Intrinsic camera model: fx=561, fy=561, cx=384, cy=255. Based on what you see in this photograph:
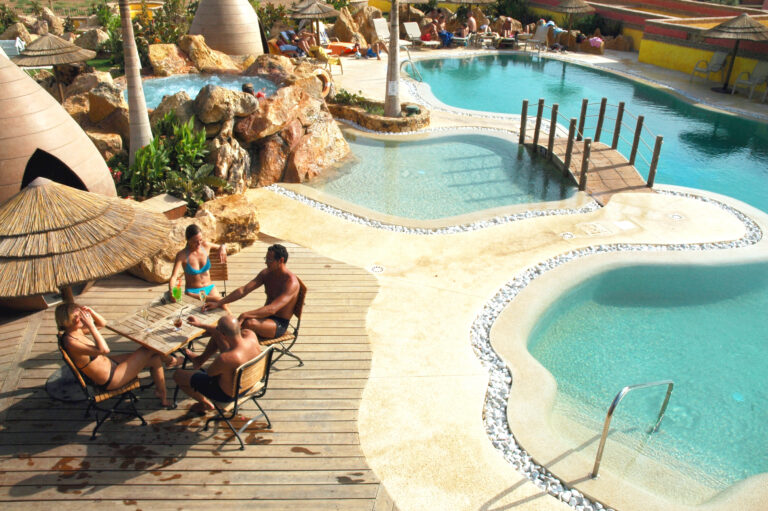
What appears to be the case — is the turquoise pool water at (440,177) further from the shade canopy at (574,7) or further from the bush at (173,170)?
the shade canopy at (574,7)

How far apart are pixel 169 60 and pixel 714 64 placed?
20.7 meters

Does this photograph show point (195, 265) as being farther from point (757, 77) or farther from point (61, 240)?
point (757, 77)

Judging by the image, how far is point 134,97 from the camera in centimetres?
1059

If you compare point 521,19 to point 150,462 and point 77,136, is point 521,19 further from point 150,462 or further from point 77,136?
point 150,462

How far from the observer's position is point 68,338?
5277 millimetres

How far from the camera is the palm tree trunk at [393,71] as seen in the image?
16.2 meters

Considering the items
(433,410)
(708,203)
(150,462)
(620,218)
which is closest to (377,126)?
(620,218)

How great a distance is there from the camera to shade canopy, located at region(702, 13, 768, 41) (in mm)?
20312

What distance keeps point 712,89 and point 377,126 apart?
566 inches

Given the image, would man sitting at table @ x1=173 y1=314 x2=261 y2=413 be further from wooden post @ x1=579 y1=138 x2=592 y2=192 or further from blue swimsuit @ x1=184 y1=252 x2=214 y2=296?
wooden post @ x1=579 y1=138 x2=592 y2=192

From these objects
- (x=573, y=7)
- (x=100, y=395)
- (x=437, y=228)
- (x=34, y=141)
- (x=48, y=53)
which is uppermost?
(x=573, y=7)

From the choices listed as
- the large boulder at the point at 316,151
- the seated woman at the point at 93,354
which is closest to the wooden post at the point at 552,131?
the large boulder at the point at 316,151

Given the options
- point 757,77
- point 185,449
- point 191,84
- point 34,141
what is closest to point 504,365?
point 185,449

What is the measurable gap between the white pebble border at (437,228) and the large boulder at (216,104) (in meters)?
1.98
